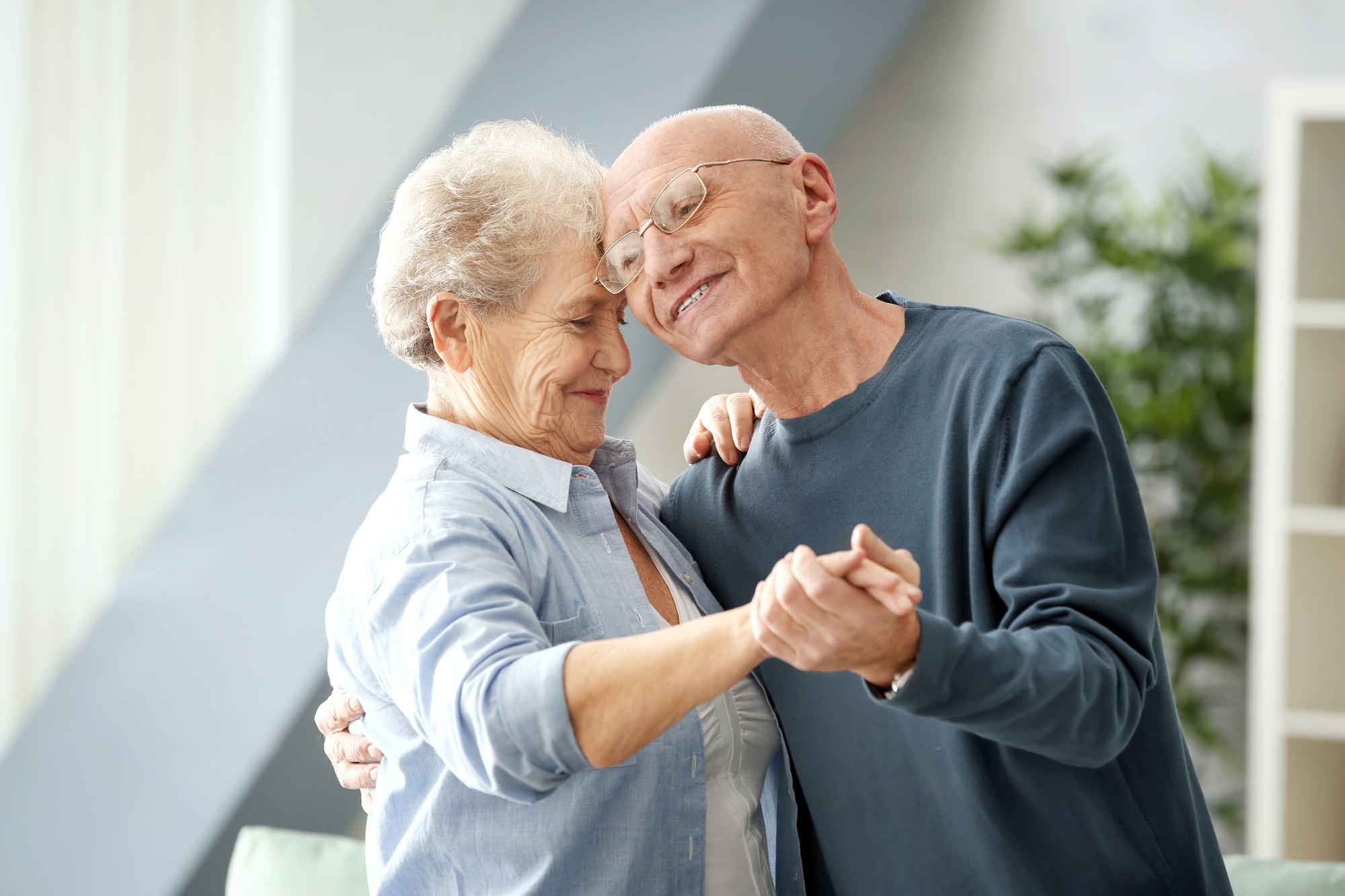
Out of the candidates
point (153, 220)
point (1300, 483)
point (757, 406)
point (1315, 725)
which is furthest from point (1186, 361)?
point (153, 220)

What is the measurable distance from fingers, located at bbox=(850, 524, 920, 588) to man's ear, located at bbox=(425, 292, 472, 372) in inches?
22.8

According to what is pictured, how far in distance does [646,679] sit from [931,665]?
0.24 m

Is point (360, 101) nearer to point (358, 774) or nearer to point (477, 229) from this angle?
point (477, 229)

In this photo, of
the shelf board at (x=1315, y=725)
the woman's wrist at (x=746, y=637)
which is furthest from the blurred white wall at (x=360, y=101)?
the shelf board at (x=1315, y=725)

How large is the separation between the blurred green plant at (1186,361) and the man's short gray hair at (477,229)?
6.81 feet

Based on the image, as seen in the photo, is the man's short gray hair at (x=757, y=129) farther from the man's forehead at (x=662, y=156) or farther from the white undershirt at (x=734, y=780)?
the white undershirt at (x=734, y=780)

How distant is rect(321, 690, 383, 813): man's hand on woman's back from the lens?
4.53 ft

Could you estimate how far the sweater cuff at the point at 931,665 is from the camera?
1.00 m

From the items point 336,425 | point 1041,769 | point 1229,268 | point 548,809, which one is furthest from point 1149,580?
point 1229,268

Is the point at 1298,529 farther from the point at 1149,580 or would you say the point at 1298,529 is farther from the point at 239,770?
the point at 239,770

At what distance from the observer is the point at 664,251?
137 centimetres

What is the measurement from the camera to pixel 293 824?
2414 mm

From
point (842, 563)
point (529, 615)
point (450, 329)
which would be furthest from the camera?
point (450, 329)

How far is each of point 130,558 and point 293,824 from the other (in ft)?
3.16
